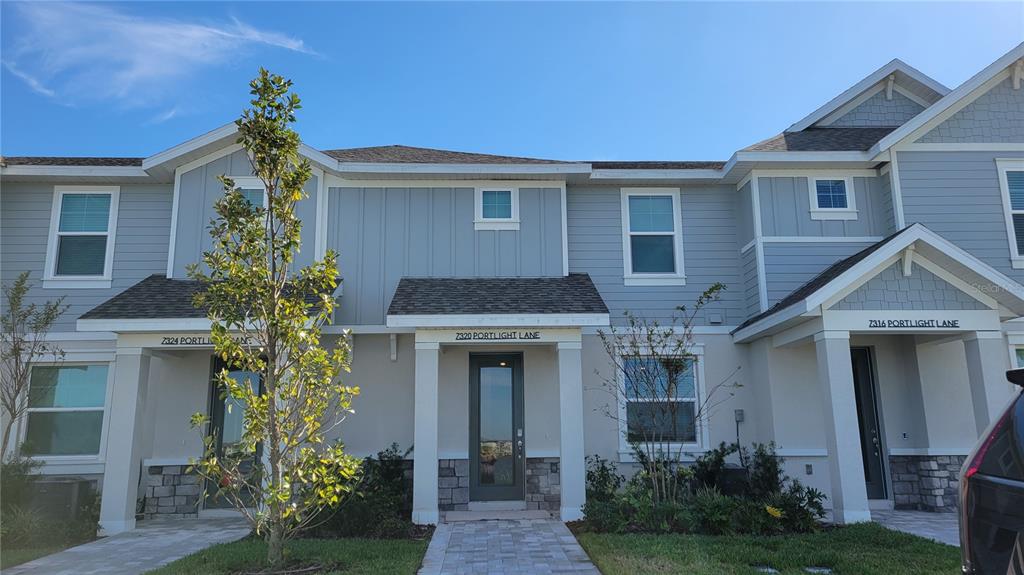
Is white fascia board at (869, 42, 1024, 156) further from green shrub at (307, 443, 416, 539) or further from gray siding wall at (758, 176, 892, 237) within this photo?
green shrub at (307, 443, 416, 539)

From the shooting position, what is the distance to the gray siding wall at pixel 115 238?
36.7 feet

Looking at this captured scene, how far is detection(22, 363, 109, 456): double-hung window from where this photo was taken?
10.8 meters

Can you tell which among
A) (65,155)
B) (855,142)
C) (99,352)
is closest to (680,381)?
(855,142)

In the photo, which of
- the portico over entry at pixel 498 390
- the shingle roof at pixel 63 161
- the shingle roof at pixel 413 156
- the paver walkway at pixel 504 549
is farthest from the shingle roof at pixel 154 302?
the paver walkway at pixel 504 549

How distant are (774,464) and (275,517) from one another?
7.45 m

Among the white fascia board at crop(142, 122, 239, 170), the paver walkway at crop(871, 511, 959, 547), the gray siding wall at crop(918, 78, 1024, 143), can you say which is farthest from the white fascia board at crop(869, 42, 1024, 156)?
the white fascia board at crop(142, 122, 239, 170)

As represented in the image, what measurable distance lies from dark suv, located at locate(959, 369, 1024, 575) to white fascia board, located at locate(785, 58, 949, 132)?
1112 cm

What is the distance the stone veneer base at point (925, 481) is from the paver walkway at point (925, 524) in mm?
338

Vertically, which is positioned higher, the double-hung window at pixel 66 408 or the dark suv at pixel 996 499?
the double-hung window at pixel 66 408

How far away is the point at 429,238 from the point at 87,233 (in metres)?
5.86

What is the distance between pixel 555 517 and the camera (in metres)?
9.91

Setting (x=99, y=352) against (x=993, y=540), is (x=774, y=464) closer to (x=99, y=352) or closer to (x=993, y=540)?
(x=993, y=540)

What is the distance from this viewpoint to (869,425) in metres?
11.1

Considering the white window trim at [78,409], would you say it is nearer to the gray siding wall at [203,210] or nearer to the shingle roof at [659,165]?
the gray siding wall at [203,210]
